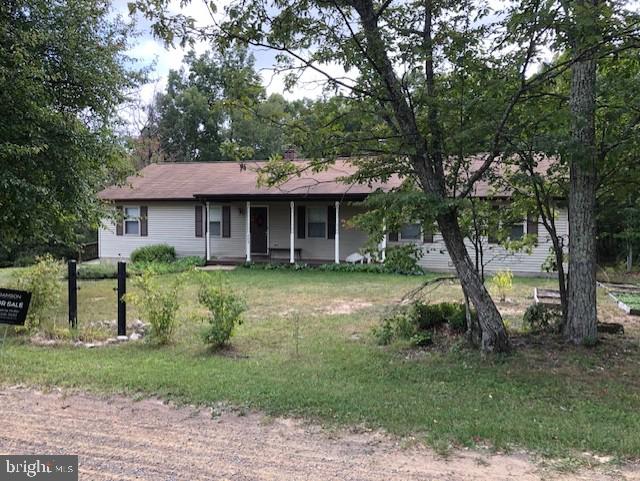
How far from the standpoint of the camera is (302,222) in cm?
1962

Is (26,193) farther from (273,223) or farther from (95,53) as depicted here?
(273,223)

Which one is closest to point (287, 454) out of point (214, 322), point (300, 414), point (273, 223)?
point (300, 414)

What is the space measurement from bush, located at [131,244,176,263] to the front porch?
5.21 feet

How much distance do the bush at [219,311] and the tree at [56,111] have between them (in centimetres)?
291

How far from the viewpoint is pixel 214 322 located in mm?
6543

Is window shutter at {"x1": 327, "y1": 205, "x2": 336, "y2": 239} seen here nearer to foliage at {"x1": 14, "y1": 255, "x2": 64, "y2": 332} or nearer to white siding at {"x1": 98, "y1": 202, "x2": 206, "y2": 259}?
white siding at {"x1": 98, "y1": 202, "x2": 206, "y2": 259}

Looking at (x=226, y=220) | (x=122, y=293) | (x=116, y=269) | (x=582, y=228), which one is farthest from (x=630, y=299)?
(x=226, y=220)

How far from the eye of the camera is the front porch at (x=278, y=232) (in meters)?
18.9

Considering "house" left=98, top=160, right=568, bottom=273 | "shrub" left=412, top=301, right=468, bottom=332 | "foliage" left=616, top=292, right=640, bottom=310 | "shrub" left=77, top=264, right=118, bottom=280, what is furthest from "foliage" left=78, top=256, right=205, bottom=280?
"foliage" left=616, top=292, right=640, bottom=310

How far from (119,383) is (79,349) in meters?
2.04

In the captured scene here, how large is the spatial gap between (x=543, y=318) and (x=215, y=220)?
51.1ft

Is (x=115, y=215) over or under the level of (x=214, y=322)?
over

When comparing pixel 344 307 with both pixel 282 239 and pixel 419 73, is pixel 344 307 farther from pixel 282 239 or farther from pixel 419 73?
pixel 282 239

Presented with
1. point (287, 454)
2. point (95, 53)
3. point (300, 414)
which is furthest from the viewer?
point (95, 53)
